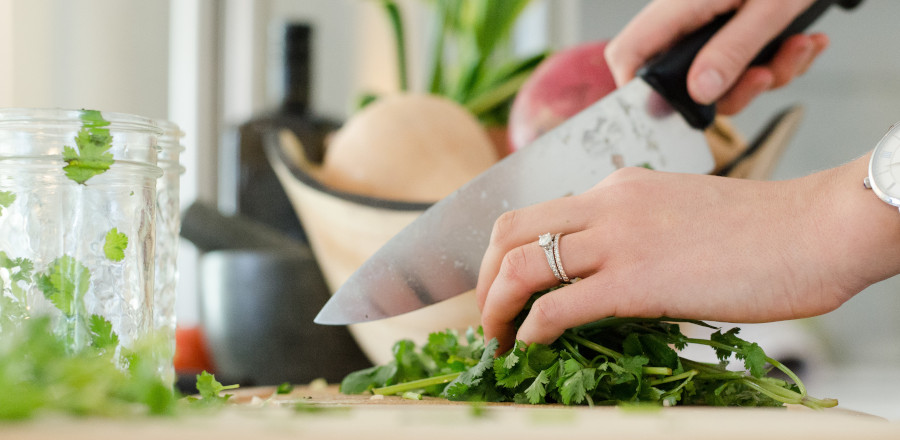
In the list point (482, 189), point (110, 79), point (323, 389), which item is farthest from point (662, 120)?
point (110, 79)

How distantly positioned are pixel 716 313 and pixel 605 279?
91 mm

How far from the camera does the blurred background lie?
1284 millimetres

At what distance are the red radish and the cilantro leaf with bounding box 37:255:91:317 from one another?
63cm

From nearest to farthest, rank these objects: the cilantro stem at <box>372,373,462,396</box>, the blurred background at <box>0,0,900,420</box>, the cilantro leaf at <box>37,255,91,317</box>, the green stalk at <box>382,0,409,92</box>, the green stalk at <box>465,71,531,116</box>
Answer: the cilantro leaf at <box>37,255,91,317</box> < the cilantro stem at <box>372,373,462,396</box> < the blurred background at <box>0,0,900,420</box> < the green stalk at <box>465,71,531,116</box> < the green stalk at <box>382,0,409,92</box>

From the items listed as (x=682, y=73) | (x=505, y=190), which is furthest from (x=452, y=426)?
(x=682, y=73)

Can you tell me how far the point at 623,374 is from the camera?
56 cm

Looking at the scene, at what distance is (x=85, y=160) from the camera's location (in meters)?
0.54

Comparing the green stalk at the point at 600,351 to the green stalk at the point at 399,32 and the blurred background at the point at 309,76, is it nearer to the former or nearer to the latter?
the blurred background at the point at 309,76

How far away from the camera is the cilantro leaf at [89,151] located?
21.1 inches

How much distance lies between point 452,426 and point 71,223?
0.34 metres

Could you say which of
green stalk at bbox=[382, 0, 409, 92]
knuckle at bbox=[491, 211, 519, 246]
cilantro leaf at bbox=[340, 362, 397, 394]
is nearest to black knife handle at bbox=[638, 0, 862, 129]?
knuckle at bbox=[491, 211, 519, 246]

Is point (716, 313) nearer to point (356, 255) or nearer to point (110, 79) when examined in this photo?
point (356, 255)

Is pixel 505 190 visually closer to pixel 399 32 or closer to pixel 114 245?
pixel 114 245

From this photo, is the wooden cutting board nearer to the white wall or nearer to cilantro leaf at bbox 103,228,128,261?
cilantro leaf at bbox 103,228,128,261
